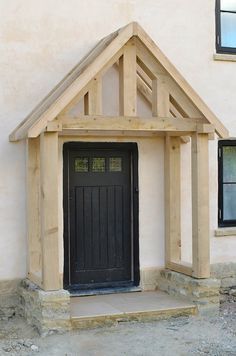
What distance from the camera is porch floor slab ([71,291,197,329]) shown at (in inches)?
298

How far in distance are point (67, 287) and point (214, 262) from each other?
2.52 metres

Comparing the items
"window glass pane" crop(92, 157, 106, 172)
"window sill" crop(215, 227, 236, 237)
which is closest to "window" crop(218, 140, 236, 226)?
"window sill" crop(215, 227, 236, 237)

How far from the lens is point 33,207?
815 cm

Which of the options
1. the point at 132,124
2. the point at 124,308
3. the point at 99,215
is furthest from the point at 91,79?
the point at 124,308

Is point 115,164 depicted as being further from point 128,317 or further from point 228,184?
point 128,317

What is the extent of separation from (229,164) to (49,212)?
3.89 metres

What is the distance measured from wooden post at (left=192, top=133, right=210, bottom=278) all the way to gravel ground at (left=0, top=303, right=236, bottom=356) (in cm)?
77

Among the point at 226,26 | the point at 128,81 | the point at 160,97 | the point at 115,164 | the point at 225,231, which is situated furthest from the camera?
the point at 226,26

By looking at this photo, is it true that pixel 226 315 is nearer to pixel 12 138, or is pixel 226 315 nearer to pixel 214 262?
pixel 214 262

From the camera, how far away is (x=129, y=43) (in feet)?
25.2

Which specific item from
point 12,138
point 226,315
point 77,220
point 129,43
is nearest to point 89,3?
point 129,43

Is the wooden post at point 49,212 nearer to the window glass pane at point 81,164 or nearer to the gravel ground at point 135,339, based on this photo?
the gravel ground at point 135,339

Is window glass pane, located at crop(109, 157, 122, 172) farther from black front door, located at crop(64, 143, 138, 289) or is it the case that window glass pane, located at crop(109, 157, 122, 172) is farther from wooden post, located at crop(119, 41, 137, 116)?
wooden post, located at crop(119, 41, 137, 116)

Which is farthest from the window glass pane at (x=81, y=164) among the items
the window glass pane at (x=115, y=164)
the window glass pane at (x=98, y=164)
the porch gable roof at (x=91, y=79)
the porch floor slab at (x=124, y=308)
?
the porch floor slab at (x=124, y=308)
